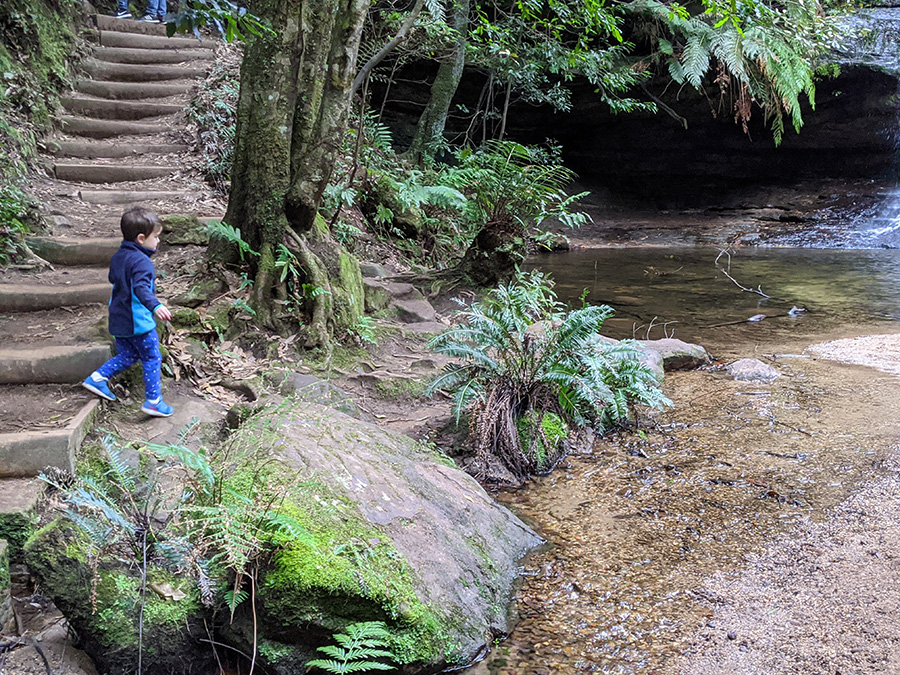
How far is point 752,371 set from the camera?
5.21m

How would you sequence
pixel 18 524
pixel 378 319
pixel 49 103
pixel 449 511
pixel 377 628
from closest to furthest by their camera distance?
pixel 377 628
pixel 18 524
pixel 449 511
pixel 378 319
pixel 49 103

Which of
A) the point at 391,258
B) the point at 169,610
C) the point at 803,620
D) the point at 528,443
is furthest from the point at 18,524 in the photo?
the point at 391,258

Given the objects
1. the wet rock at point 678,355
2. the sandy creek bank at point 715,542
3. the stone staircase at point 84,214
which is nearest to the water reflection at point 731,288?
the wet rock at point 678,355

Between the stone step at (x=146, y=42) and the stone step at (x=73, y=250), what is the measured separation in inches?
199

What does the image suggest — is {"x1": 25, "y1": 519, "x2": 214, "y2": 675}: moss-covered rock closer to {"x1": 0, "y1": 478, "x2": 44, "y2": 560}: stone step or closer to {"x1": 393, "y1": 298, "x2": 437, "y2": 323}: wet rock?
{"x1": 0, "y1": 478, "x2": 44, "y2": 560}: stone step

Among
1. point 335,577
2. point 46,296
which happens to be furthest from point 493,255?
point 335,577

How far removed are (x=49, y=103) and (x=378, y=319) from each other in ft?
14.5

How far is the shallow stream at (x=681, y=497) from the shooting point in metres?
2.44

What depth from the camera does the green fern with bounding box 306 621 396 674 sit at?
1.99m

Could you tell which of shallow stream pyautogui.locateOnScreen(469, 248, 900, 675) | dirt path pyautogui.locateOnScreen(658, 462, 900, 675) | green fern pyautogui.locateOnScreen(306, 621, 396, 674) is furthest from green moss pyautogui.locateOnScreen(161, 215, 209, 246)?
dirt path pyautogui.locateOnScreen(658, 462, 900, 675)

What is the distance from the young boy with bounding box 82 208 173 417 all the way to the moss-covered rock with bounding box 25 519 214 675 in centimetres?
130

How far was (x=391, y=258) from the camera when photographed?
24.0 ft

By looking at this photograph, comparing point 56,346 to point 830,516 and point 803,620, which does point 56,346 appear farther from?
point 830,516

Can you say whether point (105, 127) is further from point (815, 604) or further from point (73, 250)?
point (815, 604)
